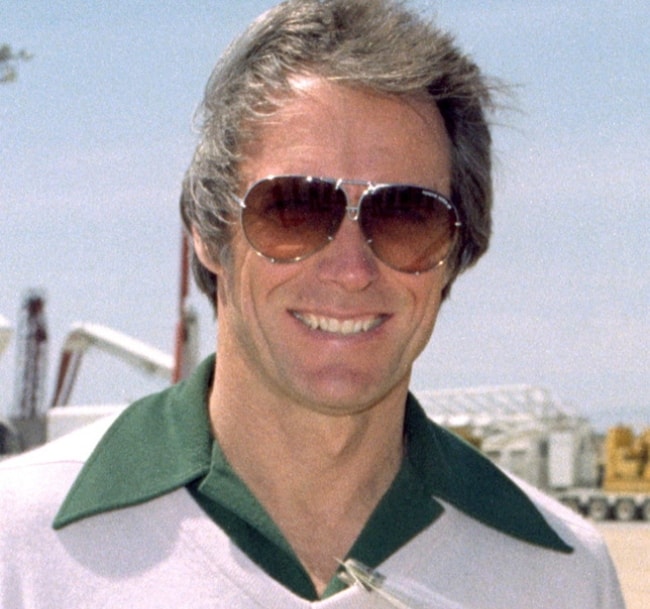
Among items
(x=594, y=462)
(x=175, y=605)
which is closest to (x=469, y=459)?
(x=175, y=605)

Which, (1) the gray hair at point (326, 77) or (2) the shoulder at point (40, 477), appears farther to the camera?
(1) the gray hair at point (326, 77)

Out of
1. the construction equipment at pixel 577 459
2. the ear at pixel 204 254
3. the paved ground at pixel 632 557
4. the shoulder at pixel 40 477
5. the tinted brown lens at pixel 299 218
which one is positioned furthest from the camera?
the construction equipment at pixel 577 459

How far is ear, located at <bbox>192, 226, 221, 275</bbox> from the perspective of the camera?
2.53 m

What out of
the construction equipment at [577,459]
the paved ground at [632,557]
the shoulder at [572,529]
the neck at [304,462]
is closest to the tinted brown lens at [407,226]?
the neck at [304,462]

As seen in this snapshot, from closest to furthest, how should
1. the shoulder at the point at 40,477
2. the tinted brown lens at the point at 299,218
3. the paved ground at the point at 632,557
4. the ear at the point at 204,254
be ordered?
the shoulder at the point at 40,477
the tinted brown lens at the point at 299,218
the ear at the point at 204,254
the paved ground at the point at 632,557

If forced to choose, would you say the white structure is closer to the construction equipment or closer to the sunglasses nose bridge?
the construction equipment

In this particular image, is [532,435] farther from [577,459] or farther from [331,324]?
[331,324]

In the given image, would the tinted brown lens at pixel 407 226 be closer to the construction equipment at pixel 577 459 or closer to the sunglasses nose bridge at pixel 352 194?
the sunglasses nose bridge at pixel 352 194

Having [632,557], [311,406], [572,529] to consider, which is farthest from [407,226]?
[632,557]

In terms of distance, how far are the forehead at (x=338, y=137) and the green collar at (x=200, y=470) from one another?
435mm

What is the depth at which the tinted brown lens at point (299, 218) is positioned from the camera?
2311 millimetres

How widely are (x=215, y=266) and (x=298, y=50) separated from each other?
42 centimetres

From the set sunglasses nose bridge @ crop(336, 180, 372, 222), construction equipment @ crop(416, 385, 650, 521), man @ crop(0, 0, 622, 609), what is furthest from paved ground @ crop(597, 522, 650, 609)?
sunglasses nose bridge @ crop(336, 180, 372, 222)

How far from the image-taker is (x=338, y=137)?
2338 millimetres
